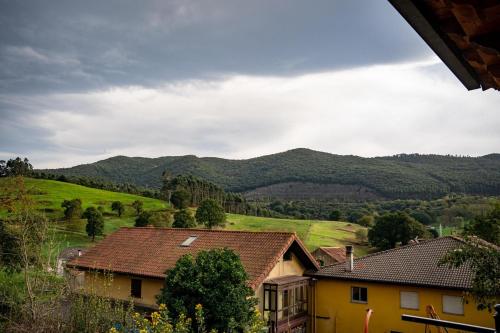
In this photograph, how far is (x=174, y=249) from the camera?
23.9m

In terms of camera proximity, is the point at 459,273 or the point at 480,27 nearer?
the point at 480,27

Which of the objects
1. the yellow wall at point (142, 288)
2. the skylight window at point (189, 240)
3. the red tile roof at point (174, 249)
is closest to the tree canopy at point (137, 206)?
the red tile roof at point (174, 249)

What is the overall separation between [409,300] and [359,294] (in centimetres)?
270

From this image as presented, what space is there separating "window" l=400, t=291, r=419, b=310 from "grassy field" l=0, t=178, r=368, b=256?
30452 millimetres

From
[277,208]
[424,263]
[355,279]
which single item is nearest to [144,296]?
[355,279]

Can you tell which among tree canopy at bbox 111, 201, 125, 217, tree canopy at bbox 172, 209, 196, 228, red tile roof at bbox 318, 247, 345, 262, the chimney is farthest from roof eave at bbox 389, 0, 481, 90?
tree canopy at bbox 111, 201, 125, 217

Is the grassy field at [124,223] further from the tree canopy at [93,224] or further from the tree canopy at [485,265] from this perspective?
the tree canopy at [485,265]

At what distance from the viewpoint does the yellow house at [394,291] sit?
19562 millimetres

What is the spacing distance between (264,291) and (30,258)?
10.7m

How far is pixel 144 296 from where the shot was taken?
2184 centimetres

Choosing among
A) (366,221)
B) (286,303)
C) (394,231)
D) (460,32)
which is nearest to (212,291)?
(286,303)

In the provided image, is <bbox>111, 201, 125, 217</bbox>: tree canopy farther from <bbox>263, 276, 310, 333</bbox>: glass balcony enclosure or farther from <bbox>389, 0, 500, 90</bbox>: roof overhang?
<bbox>389, 0, 500, 90</bbox>: roof overhang

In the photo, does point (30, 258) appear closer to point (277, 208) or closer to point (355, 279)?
point (355, 279)

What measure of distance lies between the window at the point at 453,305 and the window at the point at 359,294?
13.3 feet
